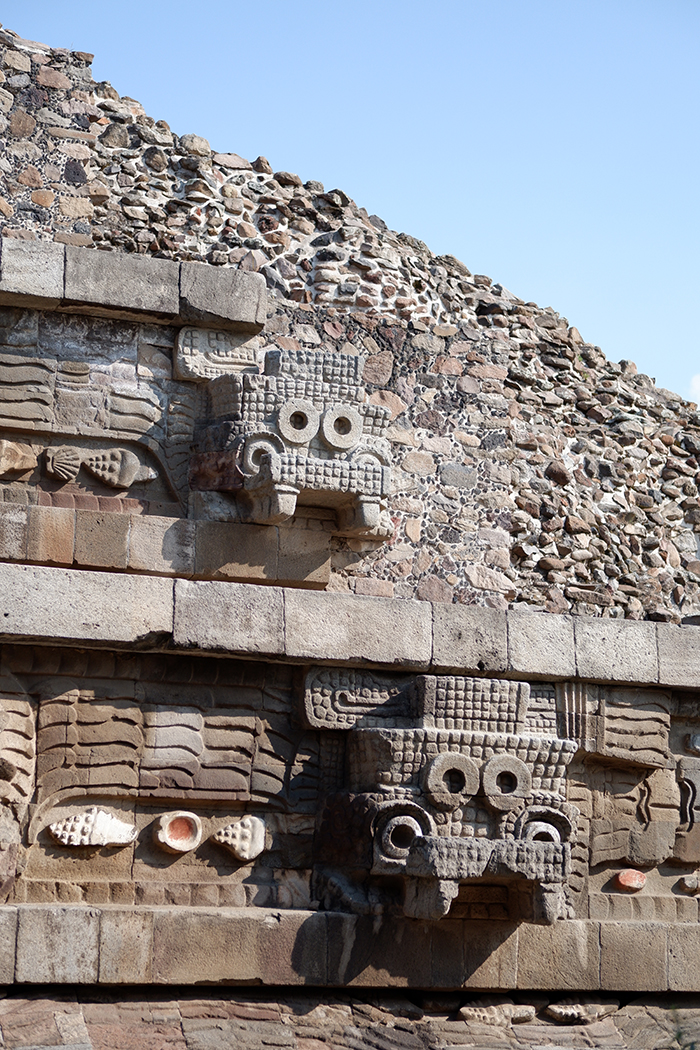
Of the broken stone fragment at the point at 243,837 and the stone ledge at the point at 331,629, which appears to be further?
the broken stone fragment at the point at 243,837

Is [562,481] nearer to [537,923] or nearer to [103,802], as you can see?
[537,923]

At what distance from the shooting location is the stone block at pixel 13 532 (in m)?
6.30

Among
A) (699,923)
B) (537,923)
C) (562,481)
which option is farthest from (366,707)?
(562,481)

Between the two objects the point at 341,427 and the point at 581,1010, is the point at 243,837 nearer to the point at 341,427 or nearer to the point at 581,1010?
the point at 581,1010

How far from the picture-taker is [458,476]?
8711 mm

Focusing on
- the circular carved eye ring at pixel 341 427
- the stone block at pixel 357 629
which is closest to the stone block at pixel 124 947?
the stone block at pixel 357 629

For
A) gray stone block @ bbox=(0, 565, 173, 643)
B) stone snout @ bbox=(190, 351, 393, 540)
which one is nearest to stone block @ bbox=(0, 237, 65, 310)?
stone snout @ bbox=(190, 351, 393, 540)

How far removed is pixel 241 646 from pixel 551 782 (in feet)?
5.48

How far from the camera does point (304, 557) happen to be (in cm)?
710

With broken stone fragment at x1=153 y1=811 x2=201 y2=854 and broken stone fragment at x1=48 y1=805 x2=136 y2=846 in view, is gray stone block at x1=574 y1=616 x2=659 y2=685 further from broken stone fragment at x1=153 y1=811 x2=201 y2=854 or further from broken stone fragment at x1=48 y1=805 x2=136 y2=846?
broken stone fragment at x1=48 y1=805 x2=136 y2=846

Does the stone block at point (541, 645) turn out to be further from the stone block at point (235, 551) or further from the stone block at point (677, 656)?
the stone block at point (235, 551)

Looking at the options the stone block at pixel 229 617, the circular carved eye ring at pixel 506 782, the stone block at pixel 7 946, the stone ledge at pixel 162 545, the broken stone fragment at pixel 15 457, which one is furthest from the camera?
the broken stone fragment at pixel 15 457

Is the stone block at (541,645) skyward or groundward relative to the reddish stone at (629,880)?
skyward

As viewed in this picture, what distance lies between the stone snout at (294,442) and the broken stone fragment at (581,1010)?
2658 millimetres
